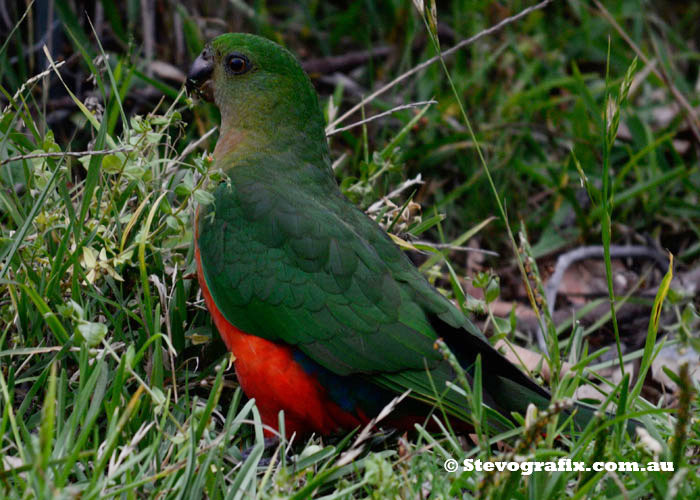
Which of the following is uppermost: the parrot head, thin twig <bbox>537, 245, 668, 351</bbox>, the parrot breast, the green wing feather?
the parrot head

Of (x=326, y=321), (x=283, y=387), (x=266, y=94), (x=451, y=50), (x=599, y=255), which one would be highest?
(x=451, y=50)

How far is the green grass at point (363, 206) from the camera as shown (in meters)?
1.96

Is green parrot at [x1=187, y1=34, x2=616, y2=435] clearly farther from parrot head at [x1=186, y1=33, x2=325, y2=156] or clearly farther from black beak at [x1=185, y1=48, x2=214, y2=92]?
black beak at [x1=185, y1=48, x2=214, y2=92]

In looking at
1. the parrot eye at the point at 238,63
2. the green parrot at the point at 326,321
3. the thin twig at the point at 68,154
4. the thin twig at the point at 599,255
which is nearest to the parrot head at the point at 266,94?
the parrot eye at the point at 238,63

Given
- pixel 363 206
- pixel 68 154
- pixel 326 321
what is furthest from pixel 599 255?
pixel 68 154

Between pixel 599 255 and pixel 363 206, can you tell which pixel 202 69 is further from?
pixel 599 255

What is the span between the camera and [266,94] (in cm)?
297

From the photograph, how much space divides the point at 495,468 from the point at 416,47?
364 centimetres

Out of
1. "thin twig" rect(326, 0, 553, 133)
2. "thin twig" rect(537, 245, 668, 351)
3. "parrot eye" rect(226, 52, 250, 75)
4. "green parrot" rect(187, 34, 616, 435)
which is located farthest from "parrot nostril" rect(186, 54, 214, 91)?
"thin twig" rect(537, 245, 668, 351)

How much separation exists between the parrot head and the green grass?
0.29 meters

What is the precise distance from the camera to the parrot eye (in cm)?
302

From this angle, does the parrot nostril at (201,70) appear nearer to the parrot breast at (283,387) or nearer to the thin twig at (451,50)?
the thin twig at (451,50)

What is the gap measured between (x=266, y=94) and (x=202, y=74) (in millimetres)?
303

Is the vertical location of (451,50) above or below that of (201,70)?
above
